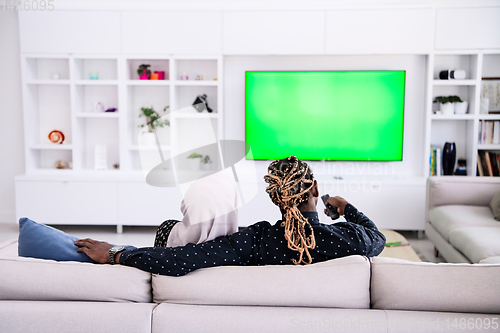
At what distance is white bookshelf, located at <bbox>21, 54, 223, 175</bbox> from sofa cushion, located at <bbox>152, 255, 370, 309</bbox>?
295 cm

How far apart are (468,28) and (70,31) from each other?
12.3 ft

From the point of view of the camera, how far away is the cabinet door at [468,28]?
3723 millimetres

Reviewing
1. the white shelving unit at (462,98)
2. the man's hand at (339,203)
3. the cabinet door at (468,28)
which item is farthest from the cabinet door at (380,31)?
the man's hand at (339,203)

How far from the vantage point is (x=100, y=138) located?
4348 mm

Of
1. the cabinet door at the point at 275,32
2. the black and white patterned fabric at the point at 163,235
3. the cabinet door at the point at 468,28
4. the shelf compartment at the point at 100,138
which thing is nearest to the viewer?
the black and white patterned fabric at the point at 163,235

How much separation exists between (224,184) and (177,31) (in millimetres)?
2905

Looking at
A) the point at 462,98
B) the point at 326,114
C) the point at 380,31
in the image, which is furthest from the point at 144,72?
the point at 462,98

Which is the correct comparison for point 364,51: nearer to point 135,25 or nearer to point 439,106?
point 439,106

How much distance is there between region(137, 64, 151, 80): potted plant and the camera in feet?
13.4

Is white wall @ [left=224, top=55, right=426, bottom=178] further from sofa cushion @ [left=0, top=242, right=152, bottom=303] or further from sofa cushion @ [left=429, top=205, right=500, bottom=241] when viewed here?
sofa cushion @ [left=0, top=242, right=152, bottom=303]

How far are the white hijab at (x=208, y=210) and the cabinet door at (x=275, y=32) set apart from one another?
9.00ft

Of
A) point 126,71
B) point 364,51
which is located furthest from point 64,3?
point 364,51

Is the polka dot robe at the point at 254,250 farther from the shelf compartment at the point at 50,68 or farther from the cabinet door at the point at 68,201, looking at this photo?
the shelf compartment at the point at 50,68

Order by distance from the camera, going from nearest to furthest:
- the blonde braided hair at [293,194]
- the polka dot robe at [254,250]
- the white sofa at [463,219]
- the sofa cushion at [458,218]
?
the polka dot robe at [254,250] → the blonde braided hair at [293,194] → the white sofa at [463,219] → the sofa cushion at [458,218]
